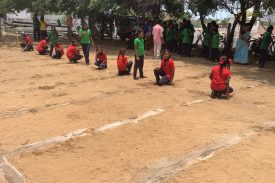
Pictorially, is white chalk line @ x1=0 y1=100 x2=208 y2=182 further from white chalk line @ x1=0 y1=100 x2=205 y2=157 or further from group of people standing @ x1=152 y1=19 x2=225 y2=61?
group of people standing @ x1=152 y1=19 x2=225 y2=61

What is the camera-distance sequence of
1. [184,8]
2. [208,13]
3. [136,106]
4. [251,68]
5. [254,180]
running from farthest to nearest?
[184,8] < [208,13] < [251,68] < [136,106] < [254,180]

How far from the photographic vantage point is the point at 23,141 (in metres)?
6.47

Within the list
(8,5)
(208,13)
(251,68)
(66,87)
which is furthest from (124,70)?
(8,5)

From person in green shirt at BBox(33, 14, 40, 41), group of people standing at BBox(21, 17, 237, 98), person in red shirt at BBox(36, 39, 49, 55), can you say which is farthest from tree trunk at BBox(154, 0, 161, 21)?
person in green shirt at BBox(33, 14, 40, 41)

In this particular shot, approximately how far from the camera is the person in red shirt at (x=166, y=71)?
10.8 meters

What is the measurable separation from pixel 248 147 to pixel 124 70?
6.74 m

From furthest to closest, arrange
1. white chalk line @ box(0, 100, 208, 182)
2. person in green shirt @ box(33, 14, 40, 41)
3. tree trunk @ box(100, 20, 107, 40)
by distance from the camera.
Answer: tree trunk @ box(100, 20, 107, 40) → person in green shirt @ box(33, 14, 40, 41) → white chalk line @ box(0, 100, 208, 182)

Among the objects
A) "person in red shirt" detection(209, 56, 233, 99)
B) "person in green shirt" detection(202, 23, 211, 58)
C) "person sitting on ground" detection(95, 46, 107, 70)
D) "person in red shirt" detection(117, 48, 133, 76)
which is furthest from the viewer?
"person in green shirt" detection(202, 23, 211, 58)

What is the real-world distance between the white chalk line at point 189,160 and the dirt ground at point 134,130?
13 millimetres

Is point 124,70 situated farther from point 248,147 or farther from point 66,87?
point 248,147

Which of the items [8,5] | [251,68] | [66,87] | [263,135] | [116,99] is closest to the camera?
[263,135]

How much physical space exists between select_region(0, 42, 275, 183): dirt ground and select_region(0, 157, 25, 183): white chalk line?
0.07m

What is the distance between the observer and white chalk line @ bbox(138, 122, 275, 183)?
5210 mm

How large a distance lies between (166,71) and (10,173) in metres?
6.31
